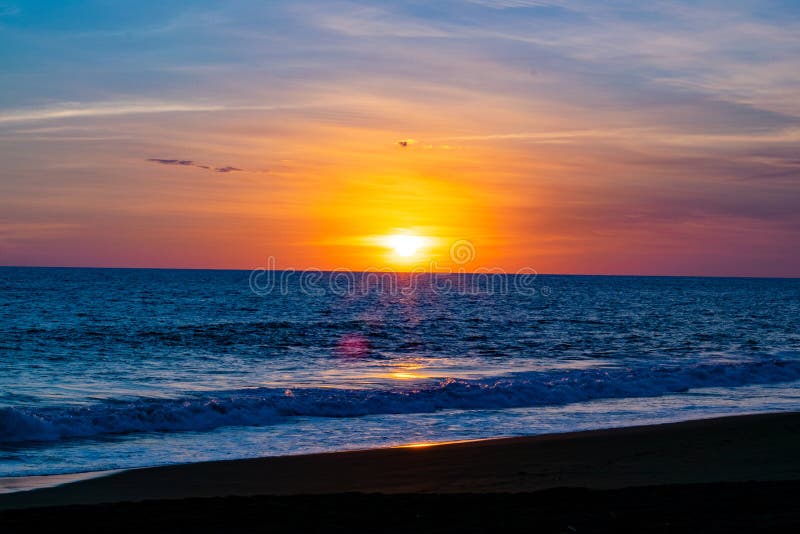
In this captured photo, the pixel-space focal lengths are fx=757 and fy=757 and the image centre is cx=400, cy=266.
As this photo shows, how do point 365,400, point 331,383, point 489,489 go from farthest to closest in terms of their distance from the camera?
point 331,383 < point 365,400 < point 489,489

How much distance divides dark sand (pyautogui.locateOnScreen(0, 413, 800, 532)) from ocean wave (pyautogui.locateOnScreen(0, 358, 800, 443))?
5.04 metres

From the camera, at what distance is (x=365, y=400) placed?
810 inches

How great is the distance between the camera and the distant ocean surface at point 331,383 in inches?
Answer: 623

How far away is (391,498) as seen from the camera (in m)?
9.09

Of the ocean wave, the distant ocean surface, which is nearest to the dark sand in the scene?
the distant ocean surface

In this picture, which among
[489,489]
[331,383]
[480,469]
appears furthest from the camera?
[331,383]

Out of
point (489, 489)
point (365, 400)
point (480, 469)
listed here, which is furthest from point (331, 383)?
point (489, 489)

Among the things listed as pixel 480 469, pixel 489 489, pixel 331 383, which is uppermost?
A: pixel 489 489

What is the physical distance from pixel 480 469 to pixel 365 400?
29.2 feet

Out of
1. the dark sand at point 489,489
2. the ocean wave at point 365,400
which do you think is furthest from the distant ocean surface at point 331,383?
the dark sand at point 489,489

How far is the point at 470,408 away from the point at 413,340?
71.3 ft

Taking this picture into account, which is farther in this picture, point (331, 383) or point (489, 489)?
point (331, 383)

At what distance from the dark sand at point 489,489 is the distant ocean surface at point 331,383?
2025 millimetres

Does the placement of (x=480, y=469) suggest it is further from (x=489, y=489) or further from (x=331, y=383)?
(x=331, y=383)
